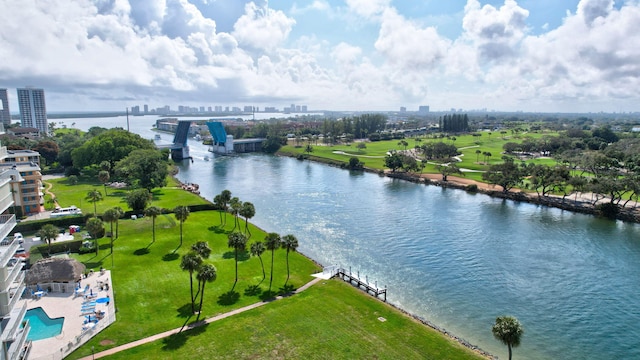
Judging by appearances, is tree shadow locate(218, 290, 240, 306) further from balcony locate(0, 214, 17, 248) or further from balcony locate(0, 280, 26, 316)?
balcony locate(0, 214, 17, 248)

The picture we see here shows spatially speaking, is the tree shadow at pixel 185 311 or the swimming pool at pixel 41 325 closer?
the swimming pool at pixel 41 325

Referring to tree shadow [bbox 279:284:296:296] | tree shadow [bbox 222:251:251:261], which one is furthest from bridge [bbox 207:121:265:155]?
tree shadow [bbox 279:284:296:296]

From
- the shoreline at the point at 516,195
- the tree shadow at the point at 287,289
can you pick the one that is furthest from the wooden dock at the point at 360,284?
the shoreline at the point at 516,195

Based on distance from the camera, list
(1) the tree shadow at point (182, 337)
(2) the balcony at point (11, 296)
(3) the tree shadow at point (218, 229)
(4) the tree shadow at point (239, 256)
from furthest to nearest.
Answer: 1. (3) the tree shadow at point (218, 229)
2. (4) the tree shadow at point (239, 256)
3. (1) the tree shadow at point (182, 337)
4. (2) the balcony at point (11, 296)

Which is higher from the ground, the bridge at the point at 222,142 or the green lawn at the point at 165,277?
the bridge at the point at 222,142

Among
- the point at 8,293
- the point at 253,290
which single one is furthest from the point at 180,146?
the point at 8,293

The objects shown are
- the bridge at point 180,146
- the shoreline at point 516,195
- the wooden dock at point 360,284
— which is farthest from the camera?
the bridge at point 180,146

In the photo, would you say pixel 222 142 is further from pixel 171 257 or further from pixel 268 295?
pixel 268 295

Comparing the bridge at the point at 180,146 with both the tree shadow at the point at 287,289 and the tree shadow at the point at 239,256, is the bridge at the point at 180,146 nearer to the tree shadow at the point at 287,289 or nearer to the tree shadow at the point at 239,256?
the tree shadow at the point at 239,256
